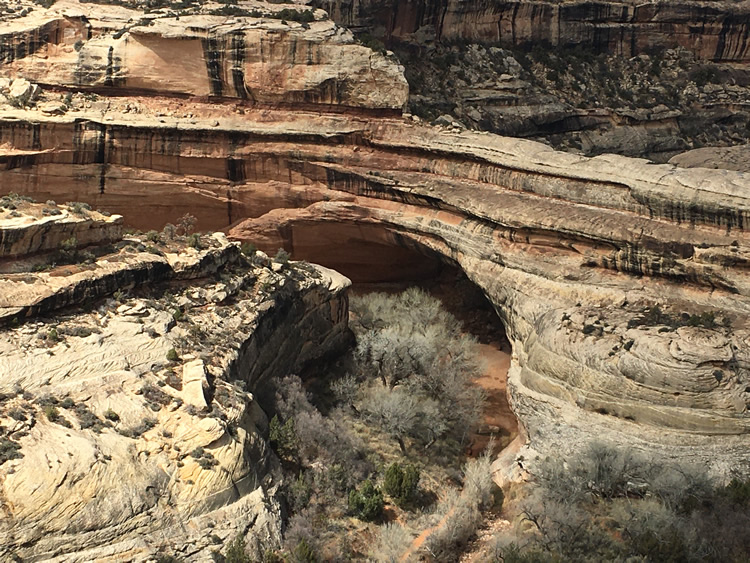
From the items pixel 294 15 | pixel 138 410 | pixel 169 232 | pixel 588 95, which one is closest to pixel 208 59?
pixel 294 15

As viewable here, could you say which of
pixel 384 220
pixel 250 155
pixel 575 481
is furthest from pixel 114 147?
pixel 575 481

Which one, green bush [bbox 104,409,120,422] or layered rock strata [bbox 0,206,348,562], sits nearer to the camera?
layered rock strata [bbox 0,206,348,562]

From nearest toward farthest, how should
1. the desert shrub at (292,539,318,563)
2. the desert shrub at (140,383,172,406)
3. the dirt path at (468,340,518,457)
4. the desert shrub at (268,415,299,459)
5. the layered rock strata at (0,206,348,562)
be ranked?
the layered rock strata at (0,206,348,562)
the desert shrub at (292,539,318,563)
the desert shrub at (140,383,172,406)
the desert shrub at (268,415,299,459)
the dirt path at (468,340,518,457)

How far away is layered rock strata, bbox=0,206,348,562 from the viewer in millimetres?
13594

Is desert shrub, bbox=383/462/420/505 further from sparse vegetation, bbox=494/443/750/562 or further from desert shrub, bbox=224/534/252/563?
desert shrub, bbox=224/534/252/563

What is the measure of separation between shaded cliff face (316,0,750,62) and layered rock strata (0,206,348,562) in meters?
21.5

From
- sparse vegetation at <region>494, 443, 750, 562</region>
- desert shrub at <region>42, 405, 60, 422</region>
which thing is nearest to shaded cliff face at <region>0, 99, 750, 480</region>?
→ sparse vegetation at <region>494, 443, 750, 562</region>

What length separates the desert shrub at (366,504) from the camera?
1756 cm

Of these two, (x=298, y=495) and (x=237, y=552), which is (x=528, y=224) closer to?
(x=298, y=495)

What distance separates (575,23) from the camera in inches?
1736

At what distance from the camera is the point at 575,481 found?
1730 cm

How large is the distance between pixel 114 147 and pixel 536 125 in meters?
20.2

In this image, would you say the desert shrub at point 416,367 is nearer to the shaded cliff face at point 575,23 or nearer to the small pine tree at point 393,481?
the small pine tree at point 393,481

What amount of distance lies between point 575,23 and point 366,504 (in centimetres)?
3291
